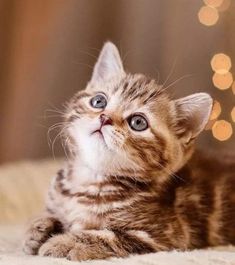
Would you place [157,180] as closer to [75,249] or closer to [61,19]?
[75,249]

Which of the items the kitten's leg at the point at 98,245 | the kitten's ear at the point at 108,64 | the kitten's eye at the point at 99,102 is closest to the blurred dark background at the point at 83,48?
the kitten's ear at the point at 108,64

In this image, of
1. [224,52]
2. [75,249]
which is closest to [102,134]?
[75,249]

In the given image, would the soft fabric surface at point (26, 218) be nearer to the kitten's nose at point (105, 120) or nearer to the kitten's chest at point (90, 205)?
the kitten's chest at point (90, 205)

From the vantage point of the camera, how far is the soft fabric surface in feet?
3.75

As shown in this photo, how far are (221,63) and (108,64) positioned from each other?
108cm

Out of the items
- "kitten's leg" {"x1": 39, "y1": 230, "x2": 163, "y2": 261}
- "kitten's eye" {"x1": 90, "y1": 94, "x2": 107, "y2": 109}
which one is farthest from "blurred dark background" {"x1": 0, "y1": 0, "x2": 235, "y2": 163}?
"kitten's leg" {"x1": 39, "y1": 230, "x2": 163, "y2": 261}

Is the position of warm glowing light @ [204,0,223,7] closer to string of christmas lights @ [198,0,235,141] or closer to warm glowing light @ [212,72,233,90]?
string of christmas lights @ [198,0,235,141]

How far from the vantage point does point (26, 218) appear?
1844 mm

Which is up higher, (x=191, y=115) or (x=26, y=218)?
(x=191, y=115)

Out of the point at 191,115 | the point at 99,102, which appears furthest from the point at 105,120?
the point at 191,115

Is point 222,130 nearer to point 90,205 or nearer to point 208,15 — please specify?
point 208,15

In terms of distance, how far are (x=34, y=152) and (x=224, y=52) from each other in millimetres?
929

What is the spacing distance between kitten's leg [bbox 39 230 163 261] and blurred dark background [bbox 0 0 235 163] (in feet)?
4.27

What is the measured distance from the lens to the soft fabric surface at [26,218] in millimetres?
1143
